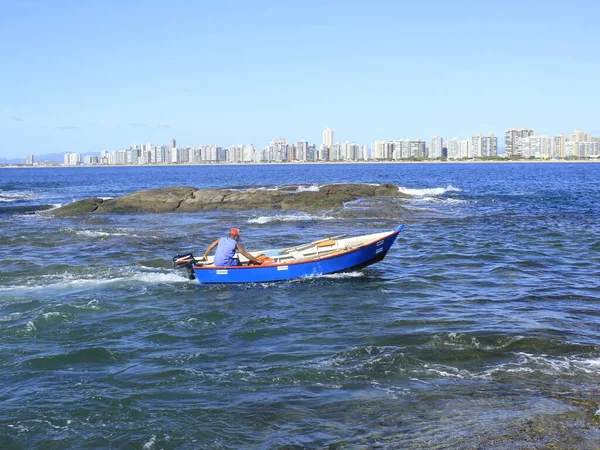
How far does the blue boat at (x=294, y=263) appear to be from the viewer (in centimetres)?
1964

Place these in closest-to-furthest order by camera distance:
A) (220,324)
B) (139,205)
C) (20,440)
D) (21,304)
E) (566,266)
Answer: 1. (20,440)
2. (220,324)
3. (21,304)
4. (566,266)
5. (139,205)

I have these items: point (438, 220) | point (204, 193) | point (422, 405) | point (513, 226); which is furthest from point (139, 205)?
point (422, 405)

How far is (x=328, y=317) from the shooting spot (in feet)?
51.9

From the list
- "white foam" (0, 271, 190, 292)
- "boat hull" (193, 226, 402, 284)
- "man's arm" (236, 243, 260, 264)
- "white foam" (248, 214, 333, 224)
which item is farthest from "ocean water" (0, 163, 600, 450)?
"white foam" (248, 214, 333, 224)

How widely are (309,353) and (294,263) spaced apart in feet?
22.8

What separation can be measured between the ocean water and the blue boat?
35 cm

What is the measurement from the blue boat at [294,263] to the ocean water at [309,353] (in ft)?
1.14

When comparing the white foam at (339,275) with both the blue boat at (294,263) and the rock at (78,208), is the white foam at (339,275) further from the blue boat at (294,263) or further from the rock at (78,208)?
the rock at (78,208)

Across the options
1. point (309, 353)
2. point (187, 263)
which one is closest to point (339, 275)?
point (187, 263)

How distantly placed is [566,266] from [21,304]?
17325 mm

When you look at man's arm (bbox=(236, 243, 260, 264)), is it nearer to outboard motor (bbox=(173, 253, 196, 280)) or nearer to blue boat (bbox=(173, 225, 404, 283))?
blue boat (bbox=(173, 225, 404, 283))

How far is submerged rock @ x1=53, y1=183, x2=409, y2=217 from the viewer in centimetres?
4406

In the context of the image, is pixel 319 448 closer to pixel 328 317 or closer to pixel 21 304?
pixel 328 317

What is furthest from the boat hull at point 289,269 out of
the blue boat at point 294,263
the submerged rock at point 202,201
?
the submerged rock at point 202,201
